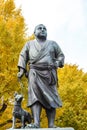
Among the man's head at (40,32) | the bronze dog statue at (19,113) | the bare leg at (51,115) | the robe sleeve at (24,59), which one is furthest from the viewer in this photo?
the man's head at (40,32)

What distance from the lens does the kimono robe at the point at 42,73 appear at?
7.71 meters

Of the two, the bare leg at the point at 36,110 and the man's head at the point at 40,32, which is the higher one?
the man's head at the point at 40,32

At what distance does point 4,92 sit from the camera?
14.9 meters

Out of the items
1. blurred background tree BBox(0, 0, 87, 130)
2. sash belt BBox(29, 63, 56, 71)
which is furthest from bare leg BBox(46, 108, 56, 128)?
blurred background tree BBox(0, 0, 87, 130)

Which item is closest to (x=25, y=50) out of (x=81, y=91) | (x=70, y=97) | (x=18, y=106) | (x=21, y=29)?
(x=18, y=106)

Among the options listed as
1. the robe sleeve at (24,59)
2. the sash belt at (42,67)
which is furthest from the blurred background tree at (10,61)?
the sash belt at (42,67)

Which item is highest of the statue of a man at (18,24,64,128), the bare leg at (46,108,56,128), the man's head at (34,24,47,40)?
the man's head at (34,24,47,40)

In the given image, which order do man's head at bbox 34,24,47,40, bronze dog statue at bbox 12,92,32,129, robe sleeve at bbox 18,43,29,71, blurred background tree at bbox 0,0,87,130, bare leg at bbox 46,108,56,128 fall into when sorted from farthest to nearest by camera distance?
blurred background tree at bbox 0,0,87,130 < man's head at bbox 34,24,47,40 < robe sleeve at bbox 18,43,29,71 < bare leg at bbox 46,108,56,128 < bronze dog statue at bbox 12,92,32,129

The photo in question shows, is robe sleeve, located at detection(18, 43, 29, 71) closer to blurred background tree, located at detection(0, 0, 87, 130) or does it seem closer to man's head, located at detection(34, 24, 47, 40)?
man's head, located at detection(34, 24, 47, 40)

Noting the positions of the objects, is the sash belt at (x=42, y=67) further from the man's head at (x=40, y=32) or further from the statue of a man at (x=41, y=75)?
the man's head at (x=40, y=32)

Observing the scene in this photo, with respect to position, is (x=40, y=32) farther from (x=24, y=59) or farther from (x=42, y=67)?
(x=42, y=67)

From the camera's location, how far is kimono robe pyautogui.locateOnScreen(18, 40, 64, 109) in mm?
7707

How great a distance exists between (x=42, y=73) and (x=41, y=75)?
43 millimetres

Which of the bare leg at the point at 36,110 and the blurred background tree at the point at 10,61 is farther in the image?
the blurred background tree at the point at 10,61
